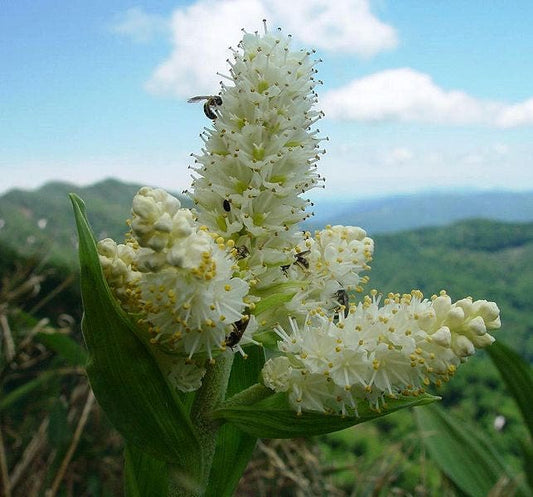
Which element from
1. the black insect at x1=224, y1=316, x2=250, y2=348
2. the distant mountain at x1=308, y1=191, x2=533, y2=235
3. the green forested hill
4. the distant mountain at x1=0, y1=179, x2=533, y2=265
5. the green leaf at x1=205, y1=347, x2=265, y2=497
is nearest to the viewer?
the black insect at x1=224, y1=316, x2=250, y2=348

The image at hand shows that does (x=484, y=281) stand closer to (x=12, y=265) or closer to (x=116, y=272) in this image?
(x=12, y=265)

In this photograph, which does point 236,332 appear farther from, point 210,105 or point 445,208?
point 445,208

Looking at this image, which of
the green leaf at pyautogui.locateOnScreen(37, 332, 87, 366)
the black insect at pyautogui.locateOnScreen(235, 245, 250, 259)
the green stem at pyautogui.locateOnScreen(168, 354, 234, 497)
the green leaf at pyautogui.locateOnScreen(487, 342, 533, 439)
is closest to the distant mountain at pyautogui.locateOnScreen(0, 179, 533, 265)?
the black insect at pyautogui.locateOnScreen(235, 245, 250, 259)

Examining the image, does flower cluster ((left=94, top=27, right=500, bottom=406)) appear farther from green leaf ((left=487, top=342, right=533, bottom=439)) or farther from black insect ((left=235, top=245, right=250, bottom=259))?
green leaf ((left=487, top=342, right=533, bottom=439))

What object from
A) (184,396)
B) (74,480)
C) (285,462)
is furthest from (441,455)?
(184,396)

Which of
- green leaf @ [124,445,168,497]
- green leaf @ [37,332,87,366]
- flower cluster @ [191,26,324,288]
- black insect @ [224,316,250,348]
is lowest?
green leaf @ [124,445,168,497]

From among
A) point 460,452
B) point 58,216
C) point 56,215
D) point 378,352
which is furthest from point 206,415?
point 56,215

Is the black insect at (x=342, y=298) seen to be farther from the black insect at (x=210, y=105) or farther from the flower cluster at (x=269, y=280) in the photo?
the black insect at (x=210, y=105)

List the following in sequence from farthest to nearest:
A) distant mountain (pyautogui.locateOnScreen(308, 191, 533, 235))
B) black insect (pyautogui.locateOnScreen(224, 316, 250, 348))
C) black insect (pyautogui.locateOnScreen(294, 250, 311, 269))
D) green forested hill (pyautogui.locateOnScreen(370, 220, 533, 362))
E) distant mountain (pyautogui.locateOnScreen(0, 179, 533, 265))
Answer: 1. distant mountain (pyautogui.locateOnScreen(308, 191, 533, 235))
2. green forested hill (pyautogui.locateOnScreen(370, 220, 533, 362))
3. distant mountain (pyautogui.locateOnScreen(0, 179, 533, 265))
4. black insect (pyautogui.locateOnScreen(294, 250, 311, 269))
5. black insect (pyautogui.locateOnScreen(224, 316, 250, 348))
